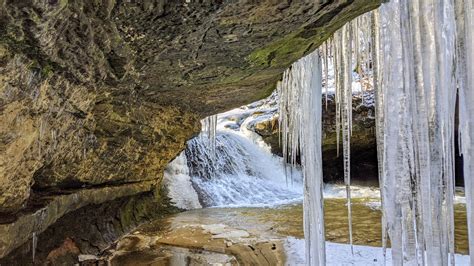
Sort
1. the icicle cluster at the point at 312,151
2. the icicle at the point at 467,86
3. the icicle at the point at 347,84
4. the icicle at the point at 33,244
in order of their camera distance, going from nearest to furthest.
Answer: the icicle at the point at 467,86
the icicle at the point at 33,244
the icicle cluster at the point at 312,151
the icicle at the point at 347,84

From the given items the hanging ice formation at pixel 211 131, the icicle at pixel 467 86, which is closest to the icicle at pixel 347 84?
the icicle at pixel 467 86

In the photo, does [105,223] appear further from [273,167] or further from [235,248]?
[273,167]

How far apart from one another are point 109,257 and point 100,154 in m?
1.20

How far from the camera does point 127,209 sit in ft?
19.1

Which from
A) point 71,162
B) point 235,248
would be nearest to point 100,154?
point 71,162

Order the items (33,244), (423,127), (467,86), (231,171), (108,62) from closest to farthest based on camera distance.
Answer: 1. (467,86)
2. (423,127)
3. (108,62)
4. (33,244)
5. (231,171)

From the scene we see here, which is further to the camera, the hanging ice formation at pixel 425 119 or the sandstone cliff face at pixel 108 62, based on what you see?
the sandstone cliff face at pixel 108 62

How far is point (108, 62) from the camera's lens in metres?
2.54

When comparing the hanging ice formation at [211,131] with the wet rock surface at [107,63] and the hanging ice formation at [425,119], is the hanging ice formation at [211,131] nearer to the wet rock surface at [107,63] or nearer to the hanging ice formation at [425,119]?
the wet rock surface at [107,63]

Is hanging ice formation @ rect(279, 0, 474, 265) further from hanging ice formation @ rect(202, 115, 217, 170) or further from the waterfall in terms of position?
the waterfall

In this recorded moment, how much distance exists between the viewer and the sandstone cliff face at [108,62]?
73.6 inches

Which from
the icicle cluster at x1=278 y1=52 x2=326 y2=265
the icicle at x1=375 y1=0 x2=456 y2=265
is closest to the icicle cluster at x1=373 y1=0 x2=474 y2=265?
the icicle at x1=375 y1=0 x2=456 y2=265

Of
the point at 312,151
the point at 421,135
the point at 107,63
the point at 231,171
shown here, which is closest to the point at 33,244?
the point at 107,63

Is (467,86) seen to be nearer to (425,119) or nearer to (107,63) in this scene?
(425,119)
